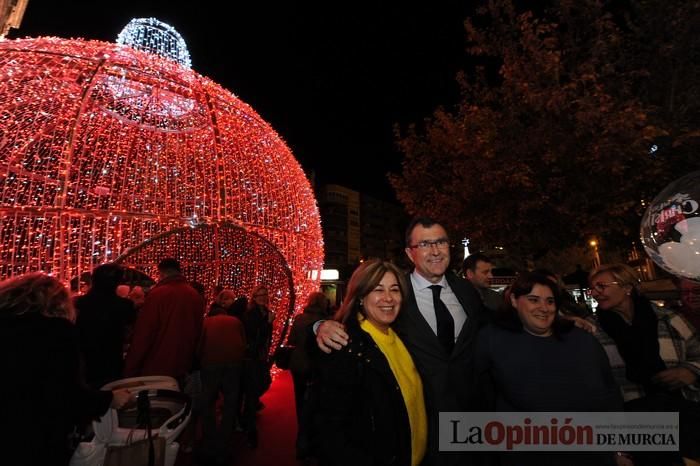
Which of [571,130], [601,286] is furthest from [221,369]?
[571,130]

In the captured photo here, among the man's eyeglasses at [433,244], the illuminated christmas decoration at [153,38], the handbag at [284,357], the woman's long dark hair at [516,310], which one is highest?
the illuminated christmas decoration at [153,38]

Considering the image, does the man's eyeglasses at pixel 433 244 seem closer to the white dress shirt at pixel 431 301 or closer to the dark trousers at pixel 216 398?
the white dress shirt at pixel 431 301

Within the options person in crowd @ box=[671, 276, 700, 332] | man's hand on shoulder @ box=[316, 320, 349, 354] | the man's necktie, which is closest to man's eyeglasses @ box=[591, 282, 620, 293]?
the man's necktie

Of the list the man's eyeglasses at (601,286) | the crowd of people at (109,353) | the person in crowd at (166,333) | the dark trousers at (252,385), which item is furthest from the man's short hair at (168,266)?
the man's eyeglasses at (601,286)

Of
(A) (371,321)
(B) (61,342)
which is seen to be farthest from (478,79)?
(B) (61,342)

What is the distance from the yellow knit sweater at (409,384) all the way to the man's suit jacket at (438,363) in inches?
5.4

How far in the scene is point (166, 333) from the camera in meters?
3.70

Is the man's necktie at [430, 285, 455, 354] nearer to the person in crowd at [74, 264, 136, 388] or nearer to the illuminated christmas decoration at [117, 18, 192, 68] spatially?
the person in crowd at [74, 264, 136, 388]

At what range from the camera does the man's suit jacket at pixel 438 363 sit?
208 centimetres

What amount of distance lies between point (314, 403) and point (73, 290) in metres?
4.58

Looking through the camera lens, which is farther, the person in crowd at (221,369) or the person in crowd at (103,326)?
the person in crowd at (221,369)

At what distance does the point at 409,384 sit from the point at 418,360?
1.06ft

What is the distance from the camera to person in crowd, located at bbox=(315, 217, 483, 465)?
2.08 m

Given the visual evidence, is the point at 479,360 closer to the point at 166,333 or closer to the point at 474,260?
the point at 474,260
